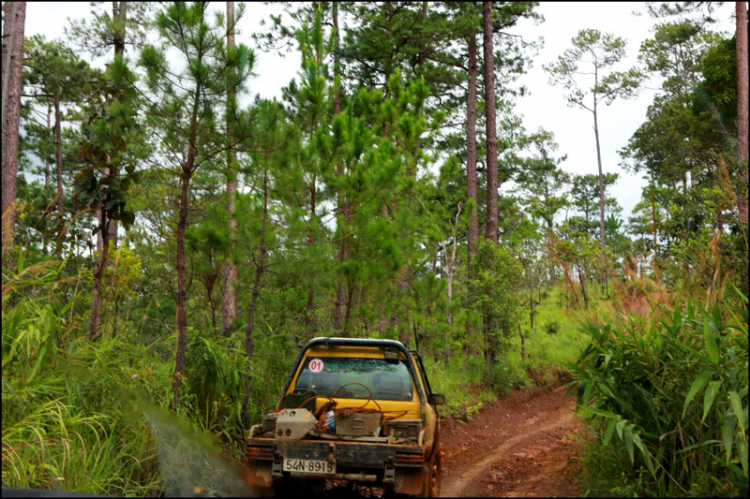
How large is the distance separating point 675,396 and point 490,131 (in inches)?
490

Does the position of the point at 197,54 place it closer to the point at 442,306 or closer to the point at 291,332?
the point at 291,332

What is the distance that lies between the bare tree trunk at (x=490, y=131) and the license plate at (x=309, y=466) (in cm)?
1166

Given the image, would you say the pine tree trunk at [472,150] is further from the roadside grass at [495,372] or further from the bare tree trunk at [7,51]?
the bare tree trunk at [7,51]

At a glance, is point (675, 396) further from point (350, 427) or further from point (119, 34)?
point (119, 34)

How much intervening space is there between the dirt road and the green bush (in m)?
0.57

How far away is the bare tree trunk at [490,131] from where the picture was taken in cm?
1597

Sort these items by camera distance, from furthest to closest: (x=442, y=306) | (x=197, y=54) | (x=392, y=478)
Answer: (x=442, y=306) < (x=197, y=54) < (x=392, y=478)

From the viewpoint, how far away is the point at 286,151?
796 centimetres

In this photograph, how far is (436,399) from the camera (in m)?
5.75

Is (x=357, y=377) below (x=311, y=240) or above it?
below

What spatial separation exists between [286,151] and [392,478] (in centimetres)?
491

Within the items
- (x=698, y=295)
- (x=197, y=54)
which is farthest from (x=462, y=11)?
(x=698, y=295)

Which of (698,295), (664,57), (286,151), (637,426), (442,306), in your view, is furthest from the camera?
(664,57)

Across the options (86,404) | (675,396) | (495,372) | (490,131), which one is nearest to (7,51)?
(86,404)
